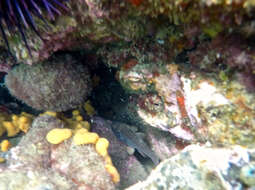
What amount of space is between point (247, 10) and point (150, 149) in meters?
2.82

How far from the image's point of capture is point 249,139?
2.10m

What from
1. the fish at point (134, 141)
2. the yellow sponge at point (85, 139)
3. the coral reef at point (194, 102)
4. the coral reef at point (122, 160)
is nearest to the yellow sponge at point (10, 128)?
the coral reef at point (122, 160)

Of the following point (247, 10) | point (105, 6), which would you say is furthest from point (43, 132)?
point (247, 10)

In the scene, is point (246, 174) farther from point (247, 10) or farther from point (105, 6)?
point (105, 6)

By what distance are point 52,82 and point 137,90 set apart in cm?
128

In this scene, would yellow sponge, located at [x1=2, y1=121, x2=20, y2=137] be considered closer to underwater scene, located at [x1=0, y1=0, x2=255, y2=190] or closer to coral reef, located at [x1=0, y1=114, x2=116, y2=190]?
underwater scene, located at [x1=0, y1=0, x2=255, y2=190]

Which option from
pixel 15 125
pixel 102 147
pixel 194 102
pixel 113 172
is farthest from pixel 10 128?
pixel 194 102

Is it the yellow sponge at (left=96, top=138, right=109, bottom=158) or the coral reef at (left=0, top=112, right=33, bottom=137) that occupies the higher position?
the yellow sponge at (left=96, top=138, right=109, bottom=158)

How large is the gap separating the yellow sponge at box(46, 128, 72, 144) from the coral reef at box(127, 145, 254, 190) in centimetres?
146

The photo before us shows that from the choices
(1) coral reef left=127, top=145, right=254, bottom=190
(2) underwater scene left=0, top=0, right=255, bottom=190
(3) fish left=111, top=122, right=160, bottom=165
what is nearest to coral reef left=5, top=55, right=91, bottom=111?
(2) underwater scene left=0, top=0, right=255, bottom=190

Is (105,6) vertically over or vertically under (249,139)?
over

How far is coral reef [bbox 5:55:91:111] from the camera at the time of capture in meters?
3.09

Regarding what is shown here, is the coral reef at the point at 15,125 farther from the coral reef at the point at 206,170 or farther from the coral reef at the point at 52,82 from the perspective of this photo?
the coral reef at the point at 206,170

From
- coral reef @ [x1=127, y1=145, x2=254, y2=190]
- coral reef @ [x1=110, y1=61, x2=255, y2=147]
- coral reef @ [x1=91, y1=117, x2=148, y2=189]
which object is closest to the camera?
coral reef @ [x1=127, y1=145, x2=254, y2=190]
